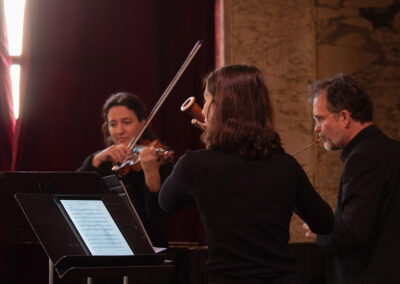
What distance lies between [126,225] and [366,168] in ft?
3.15

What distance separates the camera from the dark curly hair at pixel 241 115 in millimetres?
1882

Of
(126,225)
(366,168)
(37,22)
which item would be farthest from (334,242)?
(37,22)

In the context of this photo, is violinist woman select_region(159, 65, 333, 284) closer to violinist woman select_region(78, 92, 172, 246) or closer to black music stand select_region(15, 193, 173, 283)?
black music stand select_region(15, 193, 173, 283)

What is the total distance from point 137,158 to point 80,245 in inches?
52.0

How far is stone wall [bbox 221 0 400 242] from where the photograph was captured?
455cm

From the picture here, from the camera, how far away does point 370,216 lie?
2.34m

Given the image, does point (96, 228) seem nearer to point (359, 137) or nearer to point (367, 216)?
point (367, 216)

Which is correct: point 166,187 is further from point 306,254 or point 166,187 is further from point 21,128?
point 21,128

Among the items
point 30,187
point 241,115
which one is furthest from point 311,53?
point 241,115

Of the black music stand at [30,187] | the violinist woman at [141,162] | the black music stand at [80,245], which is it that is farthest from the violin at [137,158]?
the black music stand at [80,245]

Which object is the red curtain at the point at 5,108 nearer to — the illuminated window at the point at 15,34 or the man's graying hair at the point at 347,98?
the illuminated window at the point at 15,34

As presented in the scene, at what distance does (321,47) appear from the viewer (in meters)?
4.68

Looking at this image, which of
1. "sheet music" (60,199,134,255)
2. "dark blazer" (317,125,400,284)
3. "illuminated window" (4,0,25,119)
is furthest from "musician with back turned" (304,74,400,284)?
"illuminated window" (4,0,25,119)

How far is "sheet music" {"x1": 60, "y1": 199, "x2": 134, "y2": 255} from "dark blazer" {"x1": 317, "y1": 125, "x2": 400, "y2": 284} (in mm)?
831
